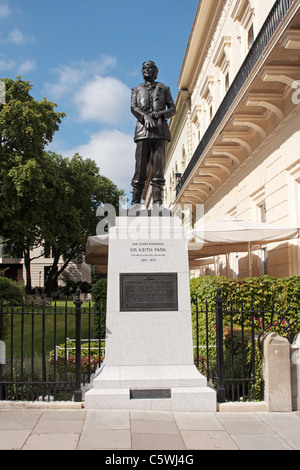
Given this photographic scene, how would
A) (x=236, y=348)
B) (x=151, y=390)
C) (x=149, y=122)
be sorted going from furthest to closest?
(x=236, y=348) → (x=149, y=122) → (x=151, y=390)

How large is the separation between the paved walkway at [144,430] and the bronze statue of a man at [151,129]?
3509mm

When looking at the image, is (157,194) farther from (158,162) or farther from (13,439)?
(13,439)

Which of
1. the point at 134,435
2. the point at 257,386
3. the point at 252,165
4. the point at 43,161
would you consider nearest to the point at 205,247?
the point at 252,165

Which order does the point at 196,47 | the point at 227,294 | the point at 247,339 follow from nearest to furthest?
the point at 247,339
the point at 227,294
the point at 196,47

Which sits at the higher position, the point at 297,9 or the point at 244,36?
the point at 244,36

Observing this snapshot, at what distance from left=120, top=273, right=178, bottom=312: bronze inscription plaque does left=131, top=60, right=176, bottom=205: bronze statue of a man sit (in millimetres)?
1531

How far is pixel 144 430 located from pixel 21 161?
25703 millimetres

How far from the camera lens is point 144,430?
5035 millimetres

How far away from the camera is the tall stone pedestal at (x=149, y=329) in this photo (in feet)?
19.3

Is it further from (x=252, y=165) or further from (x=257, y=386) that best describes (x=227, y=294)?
(x=252, y=165)

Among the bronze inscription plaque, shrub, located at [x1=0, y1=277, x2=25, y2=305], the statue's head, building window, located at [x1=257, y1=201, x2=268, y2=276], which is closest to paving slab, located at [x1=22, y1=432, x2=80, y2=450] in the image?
the bronze inscription plaque

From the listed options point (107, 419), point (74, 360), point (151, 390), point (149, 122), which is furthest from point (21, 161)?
point (107, 419)
